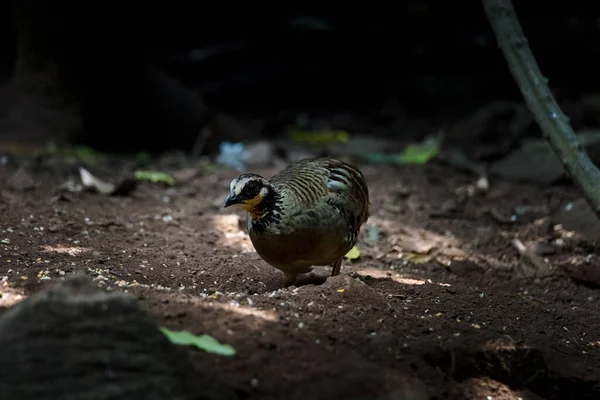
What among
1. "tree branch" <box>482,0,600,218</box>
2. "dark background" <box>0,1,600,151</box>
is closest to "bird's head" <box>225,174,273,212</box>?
"tree branch" <box>482,0,600,218</box>

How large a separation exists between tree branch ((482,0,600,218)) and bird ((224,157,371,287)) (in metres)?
1.51

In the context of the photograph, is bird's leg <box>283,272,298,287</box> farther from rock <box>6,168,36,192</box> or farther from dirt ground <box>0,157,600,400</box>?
rock <box>6,168,36,192</box>

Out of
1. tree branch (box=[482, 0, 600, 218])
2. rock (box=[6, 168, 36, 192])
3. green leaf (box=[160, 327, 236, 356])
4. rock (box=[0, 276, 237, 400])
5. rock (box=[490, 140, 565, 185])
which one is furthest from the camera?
rock (box=[490, 140, 565, 185])

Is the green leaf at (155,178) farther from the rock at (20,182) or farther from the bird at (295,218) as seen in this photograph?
the bird at (295,218)

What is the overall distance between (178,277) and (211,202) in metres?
2.46

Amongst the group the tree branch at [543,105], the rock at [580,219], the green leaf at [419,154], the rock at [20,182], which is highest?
the tree branch at [543,105]

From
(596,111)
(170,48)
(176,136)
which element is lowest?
(176,136)

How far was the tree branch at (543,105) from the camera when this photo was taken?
455 cm

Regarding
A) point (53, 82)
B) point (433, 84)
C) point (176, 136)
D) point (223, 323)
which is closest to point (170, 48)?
point (176, 136)

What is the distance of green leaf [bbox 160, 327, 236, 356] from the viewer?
274 cm

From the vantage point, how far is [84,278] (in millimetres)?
2715

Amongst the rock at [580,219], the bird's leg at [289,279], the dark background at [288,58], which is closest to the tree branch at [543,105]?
the rock at [580,219]

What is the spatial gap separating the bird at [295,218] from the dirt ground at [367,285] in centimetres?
22

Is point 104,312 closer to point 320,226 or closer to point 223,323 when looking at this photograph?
point 223,323
